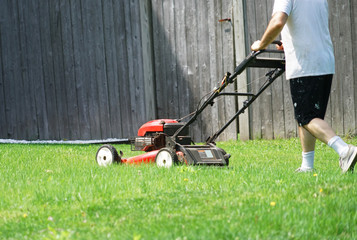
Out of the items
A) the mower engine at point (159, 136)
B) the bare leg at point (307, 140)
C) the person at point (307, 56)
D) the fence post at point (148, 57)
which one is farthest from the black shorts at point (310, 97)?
the fence post at point (148, 57)

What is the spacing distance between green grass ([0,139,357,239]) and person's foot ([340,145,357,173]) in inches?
3.3

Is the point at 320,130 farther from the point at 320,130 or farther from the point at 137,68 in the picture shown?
the point at 137,68

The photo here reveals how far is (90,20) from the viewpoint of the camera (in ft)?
32.6

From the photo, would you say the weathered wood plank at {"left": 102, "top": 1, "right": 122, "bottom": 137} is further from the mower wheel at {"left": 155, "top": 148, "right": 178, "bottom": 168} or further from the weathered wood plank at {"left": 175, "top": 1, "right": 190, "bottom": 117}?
the mower wheel at {"left": 155, "top": 148, "right": 178, "bottom": 168}

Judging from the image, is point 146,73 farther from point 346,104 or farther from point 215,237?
point 215,237

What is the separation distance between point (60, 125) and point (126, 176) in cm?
635

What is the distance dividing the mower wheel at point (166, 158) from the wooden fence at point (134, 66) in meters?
3.41

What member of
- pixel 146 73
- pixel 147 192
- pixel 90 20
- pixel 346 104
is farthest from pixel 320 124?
pixel 90 20

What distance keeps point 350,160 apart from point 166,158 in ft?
5.86

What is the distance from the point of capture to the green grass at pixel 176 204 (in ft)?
8.73

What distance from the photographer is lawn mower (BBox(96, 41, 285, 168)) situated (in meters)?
4.91

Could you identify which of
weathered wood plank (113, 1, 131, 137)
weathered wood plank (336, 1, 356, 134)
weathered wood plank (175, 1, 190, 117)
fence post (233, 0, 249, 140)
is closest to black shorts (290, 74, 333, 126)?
weathered wood plank (336, 1, 356, 134)

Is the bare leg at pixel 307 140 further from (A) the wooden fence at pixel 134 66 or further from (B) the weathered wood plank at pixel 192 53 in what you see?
(B) the weathered wood plank at pixel 192 53

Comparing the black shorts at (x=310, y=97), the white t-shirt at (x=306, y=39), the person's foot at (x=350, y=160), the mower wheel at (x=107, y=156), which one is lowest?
the mower wheel at (x=107, y=156)
